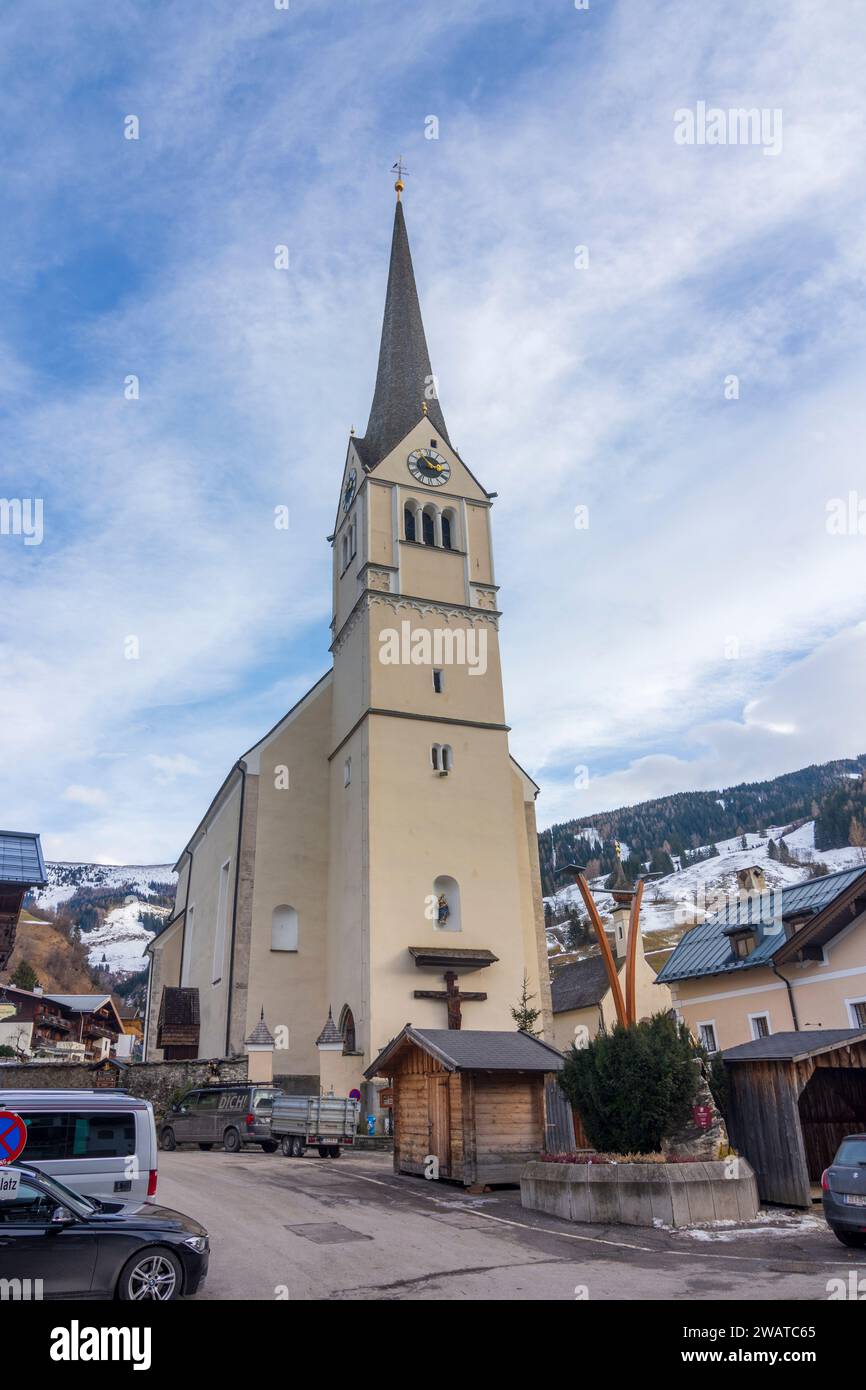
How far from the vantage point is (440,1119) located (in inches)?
803

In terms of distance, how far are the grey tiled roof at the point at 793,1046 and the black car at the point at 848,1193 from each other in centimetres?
429

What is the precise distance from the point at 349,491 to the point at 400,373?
22.3 ft

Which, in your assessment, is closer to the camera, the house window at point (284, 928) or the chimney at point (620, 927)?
Result: the house window at point (284, 928)

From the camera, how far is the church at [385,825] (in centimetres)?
3309

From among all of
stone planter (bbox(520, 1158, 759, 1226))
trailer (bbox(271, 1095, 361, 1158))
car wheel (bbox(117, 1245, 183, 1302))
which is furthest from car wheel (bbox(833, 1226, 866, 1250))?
trailer (bbox(271, 1095, 361, 1158))

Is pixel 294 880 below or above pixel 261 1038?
above

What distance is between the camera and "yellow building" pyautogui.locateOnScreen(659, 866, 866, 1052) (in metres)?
26.9

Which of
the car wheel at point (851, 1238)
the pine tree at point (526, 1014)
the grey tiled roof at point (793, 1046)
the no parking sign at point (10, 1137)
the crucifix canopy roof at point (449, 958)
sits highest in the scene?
the crucifix canopy roof at point (449, 958)

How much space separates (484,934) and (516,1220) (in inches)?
742

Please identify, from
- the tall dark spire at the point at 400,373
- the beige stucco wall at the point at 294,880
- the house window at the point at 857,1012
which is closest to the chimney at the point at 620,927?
the beige stucco wall at the point at 294,880

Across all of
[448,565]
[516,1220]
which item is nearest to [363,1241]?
[516,1220]

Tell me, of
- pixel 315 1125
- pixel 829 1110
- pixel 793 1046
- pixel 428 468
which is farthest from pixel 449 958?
pixel 428 468

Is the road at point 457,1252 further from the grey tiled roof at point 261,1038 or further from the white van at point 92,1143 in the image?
the grey tiled roof at point 261,1038

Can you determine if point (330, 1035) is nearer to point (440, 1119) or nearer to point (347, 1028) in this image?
point (347, 1028)
